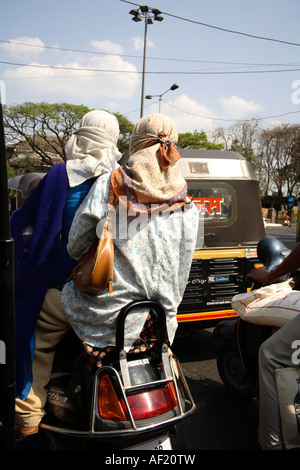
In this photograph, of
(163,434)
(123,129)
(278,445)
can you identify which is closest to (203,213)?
(278,445)

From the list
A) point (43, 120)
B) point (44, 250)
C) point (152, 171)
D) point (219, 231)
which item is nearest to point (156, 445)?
point (44, 250)

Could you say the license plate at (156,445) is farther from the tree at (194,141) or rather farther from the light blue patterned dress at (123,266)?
the tree at (194,141)

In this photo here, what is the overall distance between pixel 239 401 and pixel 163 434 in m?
1.90

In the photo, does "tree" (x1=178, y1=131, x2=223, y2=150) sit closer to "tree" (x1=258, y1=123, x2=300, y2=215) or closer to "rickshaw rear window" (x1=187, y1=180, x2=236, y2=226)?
"tree" (x1=258, y1=123, x2=300, y2=215)

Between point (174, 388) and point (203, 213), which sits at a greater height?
point (203, 213)

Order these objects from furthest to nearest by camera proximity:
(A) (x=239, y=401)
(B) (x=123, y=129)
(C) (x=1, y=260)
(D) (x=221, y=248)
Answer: (B) (x=123, y=129) < (D) (x=221, y=248) < (A) (x=239, y=401) < (C) (x=1, y=260)

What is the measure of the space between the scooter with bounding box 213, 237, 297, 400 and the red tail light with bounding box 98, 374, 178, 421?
1366 mm

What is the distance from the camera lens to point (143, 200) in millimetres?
1760

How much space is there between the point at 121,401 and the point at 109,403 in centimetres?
5

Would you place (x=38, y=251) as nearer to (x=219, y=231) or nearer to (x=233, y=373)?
(x=233, y=373)

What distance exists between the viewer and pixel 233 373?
344 cm

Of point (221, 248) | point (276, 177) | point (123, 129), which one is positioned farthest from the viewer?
point (276, 177)
